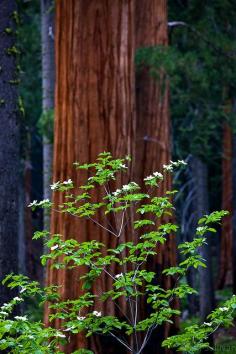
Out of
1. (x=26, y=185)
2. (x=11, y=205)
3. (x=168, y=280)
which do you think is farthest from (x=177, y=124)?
(x=11, y=205)

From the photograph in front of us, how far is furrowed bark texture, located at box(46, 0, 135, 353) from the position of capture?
7.52m

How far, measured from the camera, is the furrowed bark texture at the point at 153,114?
952 cm

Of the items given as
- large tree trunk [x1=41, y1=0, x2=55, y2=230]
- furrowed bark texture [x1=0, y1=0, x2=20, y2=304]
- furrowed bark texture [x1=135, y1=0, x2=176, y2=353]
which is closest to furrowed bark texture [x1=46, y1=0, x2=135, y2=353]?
furrowed bark texture [x1=0, y1=0, x2=20, y2=304]

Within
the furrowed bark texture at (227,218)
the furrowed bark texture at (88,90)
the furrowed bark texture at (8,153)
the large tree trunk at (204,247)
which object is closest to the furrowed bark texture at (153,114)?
the furrowed bark texture at (88,90)

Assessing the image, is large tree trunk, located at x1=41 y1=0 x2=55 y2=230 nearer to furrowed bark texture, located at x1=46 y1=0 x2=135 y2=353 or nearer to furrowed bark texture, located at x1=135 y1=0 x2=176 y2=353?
furrowed bark texture, located at x1=135 y1=0 x2=176 y2=353

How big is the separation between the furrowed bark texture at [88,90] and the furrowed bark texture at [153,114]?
6.40 feet

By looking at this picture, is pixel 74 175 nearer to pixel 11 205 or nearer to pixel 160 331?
pixel 11 205

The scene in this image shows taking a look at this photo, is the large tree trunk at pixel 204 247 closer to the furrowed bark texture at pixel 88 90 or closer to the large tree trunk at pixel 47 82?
the large tree trunk at pixel 47 82

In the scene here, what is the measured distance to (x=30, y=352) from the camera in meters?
4.69

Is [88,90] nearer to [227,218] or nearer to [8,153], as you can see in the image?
[8,153]

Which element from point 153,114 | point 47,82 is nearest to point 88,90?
point 153,114

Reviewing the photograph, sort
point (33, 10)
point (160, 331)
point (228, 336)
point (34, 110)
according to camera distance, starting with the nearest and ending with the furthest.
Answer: point (160, 331), point (228, 336), point (33, 10), point (34, 110)

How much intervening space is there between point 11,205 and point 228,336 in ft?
24.8

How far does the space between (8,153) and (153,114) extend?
121 inches
